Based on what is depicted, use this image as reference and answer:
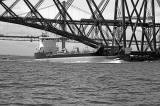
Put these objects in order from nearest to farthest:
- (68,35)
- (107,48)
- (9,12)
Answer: (9,12)
(68,35)
(107,48)

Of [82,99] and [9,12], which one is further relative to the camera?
[9,12]

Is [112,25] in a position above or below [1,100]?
above

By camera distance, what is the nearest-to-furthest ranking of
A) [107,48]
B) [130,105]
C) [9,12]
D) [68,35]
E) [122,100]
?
[130,105]
[122,100]
[9,12]
[68,35]
[107,48]

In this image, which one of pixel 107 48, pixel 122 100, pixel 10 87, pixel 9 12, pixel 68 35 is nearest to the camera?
pixel 122 100

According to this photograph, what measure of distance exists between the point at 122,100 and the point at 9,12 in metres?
67.1

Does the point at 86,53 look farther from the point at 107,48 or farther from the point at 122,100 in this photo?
the point at 122,100

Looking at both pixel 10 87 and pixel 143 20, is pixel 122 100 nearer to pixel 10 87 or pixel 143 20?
pixel 10 87

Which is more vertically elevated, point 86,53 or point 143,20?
point 143,20

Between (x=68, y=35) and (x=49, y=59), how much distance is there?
26.8ft

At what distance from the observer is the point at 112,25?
109812mm

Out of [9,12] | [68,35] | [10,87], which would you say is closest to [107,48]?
[68,35]

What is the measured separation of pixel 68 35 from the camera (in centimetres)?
9694

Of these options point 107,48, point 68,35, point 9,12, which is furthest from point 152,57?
point 9,12

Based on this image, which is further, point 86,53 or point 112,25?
point 112,25
